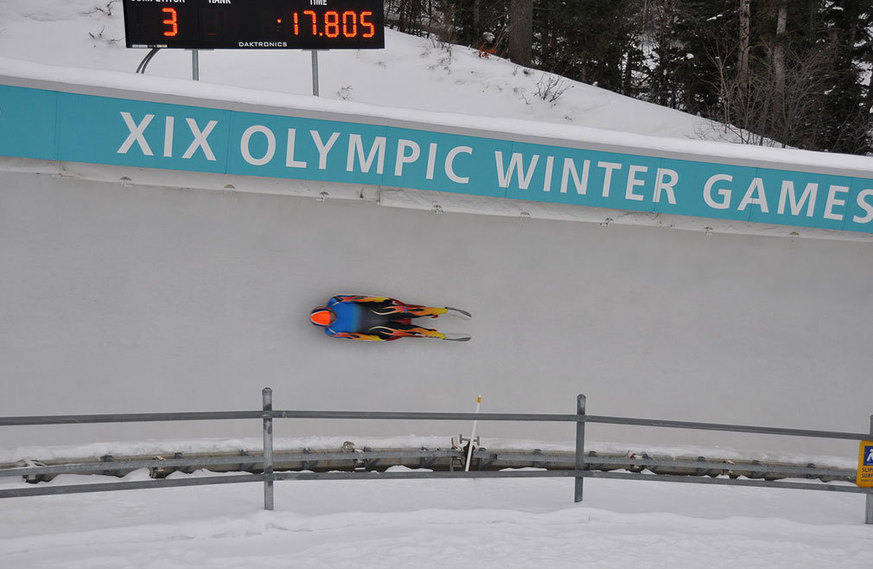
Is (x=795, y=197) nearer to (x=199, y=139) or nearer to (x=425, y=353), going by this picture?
(x=425, y=353)

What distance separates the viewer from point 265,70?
10.8 meters

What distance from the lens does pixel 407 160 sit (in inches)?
214

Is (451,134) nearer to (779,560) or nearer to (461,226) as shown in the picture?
(461,226)

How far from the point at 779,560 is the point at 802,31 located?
45.9 ft

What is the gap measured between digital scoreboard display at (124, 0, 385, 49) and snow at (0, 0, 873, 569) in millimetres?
673

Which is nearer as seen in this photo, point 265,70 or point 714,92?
point 265,70

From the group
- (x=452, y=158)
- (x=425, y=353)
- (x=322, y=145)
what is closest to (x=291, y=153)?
(x=322, y=145)

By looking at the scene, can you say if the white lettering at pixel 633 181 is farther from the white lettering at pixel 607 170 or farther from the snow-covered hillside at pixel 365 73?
the snow-covered hillside at pixel 365 73

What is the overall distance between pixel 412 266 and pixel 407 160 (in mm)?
878

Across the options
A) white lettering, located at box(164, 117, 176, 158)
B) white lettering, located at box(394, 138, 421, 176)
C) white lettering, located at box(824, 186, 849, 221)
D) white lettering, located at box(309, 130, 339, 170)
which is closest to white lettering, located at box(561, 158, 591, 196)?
white lettering, located at box(394, 138, 421, 176)

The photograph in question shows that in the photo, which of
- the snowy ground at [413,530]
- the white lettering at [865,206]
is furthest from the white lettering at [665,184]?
the snowy ground at [413,530]

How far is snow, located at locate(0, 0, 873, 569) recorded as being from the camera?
12.8ft

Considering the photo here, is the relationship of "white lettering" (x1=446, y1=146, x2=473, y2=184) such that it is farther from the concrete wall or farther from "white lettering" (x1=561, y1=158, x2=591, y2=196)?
"white lettering" (x1=561, y1=158, x2=591, y2=196)

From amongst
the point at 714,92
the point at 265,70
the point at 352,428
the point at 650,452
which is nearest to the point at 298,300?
the point at 352,428
